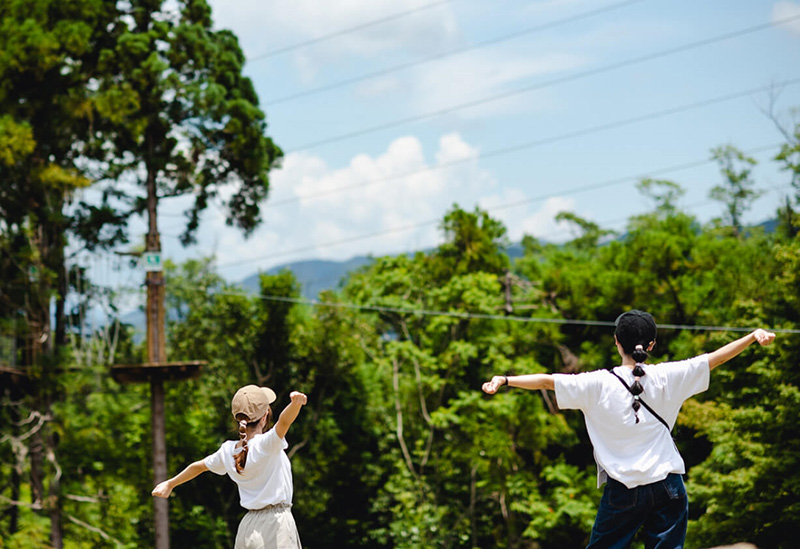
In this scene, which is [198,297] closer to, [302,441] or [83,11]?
[302,441]

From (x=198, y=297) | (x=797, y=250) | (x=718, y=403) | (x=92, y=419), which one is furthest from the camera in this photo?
(x=198, y=297)

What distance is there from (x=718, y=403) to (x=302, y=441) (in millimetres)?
11001

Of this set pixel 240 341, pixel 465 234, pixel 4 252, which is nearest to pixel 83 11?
pixel 4 252

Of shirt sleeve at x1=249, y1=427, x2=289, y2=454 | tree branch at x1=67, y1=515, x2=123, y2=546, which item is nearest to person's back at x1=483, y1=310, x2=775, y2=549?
shirt sleeve at x1=249, y1=427, x2=289, y2=454

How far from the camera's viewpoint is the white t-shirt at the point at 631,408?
3744mm

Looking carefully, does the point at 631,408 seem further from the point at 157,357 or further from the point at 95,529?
the point at 95,529

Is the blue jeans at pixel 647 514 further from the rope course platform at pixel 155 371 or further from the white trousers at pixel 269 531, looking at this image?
the rope course platform at pixel 155 371

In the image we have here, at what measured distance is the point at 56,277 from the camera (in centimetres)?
2072

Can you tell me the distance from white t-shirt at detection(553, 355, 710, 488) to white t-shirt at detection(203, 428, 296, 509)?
1.32 metres

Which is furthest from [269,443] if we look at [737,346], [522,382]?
[737,346]

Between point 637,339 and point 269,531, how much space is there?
6.14ft

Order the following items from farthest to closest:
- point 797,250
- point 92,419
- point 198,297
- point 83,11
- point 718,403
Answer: point 198,297 < point 92,419 < point 83,11 < point 718,403 < point 797,250

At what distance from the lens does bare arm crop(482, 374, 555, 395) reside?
11.6 feet

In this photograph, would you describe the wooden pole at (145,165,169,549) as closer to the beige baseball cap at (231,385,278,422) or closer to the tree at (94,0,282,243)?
the tree at (94,0,282,243)
